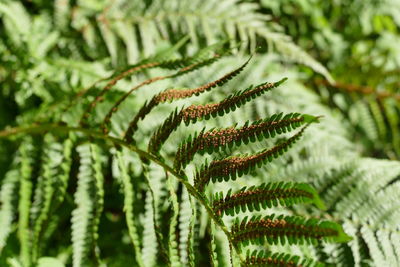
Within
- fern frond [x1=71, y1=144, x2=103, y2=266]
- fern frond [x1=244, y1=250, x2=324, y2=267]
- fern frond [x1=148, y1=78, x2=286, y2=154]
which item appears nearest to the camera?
fern frond [x1=244, y1=250, x2=324, y2=267]

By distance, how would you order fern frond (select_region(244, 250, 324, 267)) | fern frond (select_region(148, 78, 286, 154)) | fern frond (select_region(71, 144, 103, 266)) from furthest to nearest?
fern frond (select_region(71, 144, 103, 266)), fern frond (select_region(148, 78, 286, 154)), fern frond (select_region(244, 250, 324, 267))

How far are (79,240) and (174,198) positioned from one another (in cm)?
48

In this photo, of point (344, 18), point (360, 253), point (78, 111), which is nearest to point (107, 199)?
point (78, 111)

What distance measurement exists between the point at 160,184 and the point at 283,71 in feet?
3.40

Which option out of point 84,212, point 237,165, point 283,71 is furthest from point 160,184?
point 283,71

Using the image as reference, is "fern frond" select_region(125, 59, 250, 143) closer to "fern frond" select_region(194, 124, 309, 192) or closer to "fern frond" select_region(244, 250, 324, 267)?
"fern frond" select_region(194, 124, 309, 192)

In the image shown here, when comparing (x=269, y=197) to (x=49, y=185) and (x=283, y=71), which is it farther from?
(x=283, y=71)

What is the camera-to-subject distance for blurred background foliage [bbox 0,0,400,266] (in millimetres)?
1273

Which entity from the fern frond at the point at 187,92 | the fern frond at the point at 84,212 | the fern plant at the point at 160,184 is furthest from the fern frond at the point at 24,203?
the fern frond at the point at 187,92

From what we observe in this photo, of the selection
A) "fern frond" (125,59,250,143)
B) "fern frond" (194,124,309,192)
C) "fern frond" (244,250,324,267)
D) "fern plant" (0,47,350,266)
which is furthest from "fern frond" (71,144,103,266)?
"fern frond" (244,250,324,267)

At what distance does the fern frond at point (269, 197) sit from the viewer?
2.43 feet

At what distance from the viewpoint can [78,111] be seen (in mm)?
1463

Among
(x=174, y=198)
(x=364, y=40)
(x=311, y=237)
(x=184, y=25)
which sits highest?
(x=364, y=40)

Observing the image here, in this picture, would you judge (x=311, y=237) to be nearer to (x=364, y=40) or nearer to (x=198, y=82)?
(x=198, y=82)
